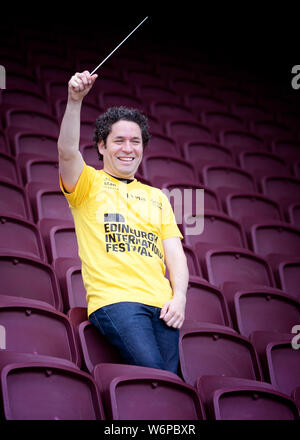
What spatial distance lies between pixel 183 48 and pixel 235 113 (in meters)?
0.83

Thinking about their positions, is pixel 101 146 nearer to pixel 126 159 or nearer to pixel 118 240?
pixel 126 159

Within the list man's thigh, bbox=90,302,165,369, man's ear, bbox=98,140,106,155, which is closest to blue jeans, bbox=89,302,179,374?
A: man's thigh, bbox=90,302,165,369

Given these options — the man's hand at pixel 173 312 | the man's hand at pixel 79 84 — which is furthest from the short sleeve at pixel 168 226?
the man's hand at pixel 79 84

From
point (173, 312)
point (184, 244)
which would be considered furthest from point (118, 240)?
point (184, 244)

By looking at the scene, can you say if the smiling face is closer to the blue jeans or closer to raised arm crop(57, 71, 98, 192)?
raised arm crop(57, 71, 98, 192)

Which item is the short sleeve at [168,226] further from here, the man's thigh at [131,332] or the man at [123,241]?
the man's thigh at [131,332]

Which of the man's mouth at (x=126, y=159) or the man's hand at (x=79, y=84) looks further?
the man's mouth at (x=126, y=159)

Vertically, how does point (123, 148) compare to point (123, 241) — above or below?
above

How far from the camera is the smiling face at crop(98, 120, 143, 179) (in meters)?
0.81

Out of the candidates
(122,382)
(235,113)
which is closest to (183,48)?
(235,113)

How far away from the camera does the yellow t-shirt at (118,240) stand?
73 centimetres

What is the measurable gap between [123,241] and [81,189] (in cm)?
10

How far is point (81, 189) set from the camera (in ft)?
2.51

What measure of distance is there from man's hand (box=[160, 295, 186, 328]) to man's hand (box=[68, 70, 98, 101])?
0.30 meters
